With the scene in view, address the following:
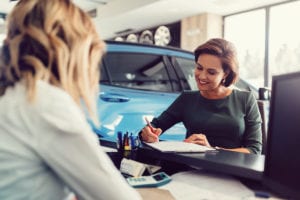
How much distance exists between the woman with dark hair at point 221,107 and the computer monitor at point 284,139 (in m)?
0.88

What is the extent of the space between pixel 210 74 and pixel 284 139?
107cm

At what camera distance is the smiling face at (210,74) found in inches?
75.7

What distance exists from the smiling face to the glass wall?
3.71 metres

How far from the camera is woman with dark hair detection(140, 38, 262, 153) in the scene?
1862mm

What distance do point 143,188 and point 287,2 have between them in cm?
544

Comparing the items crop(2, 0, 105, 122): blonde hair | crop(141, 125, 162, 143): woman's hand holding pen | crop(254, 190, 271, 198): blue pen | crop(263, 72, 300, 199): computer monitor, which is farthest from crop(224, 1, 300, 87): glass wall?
crop(2, 0, 105, 122): blonde hair

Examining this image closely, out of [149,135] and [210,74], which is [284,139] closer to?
→ [149,135]

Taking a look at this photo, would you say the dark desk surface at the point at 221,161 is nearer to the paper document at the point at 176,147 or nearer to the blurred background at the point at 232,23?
the paper document at the point at 176,147

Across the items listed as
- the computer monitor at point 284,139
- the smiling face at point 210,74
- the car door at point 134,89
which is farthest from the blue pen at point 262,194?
the car door at point 134,89

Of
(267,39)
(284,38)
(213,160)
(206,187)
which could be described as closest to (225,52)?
(213,160)

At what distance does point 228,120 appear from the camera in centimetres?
187

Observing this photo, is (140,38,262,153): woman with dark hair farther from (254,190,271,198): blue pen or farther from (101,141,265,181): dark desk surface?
(254,190,271,198): blue pen

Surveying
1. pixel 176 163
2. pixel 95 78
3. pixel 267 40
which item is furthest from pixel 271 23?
pixel 95 78

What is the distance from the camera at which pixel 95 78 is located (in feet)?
2.70
